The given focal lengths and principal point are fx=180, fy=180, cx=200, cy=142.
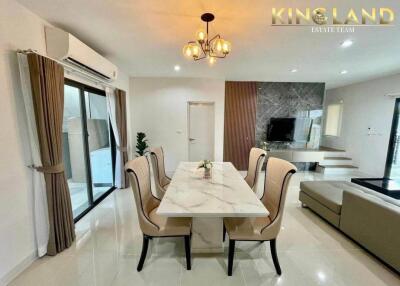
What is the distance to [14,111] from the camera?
170 centimetres

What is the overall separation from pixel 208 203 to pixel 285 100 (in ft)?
15.4

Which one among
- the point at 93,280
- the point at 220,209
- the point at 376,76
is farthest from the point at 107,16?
the point at 376,76

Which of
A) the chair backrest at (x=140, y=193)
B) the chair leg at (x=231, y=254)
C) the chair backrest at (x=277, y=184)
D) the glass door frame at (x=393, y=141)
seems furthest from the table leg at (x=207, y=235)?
the glass door frame at (x=393, y=141)

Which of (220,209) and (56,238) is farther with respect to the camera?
(56,238)

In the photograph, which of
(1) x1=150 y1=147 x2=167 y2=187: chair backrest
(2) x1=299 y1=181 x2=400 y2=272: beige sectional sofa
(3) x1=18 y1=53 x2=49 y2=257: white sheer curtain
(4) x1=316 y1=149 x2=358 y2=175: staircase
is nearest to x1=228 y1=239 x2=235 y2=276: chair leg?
(1) x1=150 y1=147 x2=167 y2=187: chair backrest

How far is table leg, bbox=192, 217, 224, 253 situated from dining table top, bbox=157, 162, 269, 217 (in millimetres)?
319

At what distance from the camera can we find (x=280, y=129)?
5207 mm

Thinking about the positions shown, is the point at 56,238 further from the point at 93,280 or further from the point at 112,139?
the point at 112,139

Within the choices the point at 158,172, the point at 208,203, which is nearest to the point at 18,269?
the point at 158,172

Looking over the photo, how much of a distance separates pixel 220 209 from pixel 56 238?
1864 mm

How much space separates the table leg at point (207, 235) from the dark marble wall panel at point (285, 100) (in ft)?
12.7

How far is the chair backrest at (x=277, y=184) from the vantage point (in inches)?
65.8

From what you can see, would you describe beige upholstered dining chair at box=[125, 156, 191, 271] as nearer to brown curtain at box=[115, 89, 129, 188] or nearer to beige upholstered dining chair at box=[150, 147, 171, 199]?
beige upholstered dining chair at box=[150, 147, 171, 199]

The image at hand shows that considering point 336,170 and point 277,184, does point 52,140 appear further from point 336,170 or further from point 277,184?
point 336,170
